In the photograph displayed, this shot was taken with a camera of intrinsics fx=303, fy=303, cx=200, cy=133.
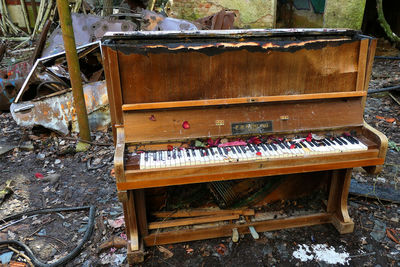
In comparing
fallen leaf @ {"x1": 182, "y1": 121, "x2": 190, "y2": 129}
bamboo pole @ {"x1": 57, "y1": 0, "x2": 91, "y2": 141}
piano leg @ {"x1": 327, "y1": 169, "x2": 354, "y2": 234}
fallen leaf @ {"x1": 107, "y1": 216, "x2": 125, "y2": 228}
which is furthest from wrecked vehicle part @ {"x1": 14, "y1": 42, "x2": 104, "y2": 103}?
piano leg @ {"x1": 327, "y1": 169, "x2": 354, "y2": 234}

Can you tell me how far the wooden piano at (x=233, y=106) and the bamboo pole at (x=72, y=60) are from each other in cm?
203

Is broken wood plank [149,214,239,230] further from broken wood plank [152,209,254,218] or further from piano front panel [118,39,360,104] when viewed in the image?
piano front panel [118,39,360,104]

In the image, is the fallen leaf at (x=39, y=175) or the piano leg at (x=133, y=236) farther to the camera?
the fallen leaf at (x=39, y=175)

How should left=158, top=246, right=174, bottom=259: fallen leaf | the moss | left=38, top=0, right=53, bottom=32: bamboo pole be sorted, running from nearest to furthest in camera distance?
left=158, top=246, right=174, bottom=259: fallen leaf → the moss → left=38, top=0, right=53, bottom=32: bamboo pole

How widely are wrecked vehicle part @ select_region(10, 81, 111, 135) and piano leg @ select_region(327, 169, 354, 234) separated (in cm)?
372

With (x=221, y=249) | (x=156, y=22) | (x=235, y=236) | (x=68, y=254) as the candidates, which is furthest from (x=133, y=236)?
(x=156, y=22)

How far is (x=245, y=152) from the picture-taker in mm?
2270

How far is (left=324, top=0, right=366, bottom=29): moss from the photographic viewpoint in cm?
743

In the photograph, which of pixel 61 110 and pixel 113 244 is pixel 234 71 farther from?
pixel 61 110

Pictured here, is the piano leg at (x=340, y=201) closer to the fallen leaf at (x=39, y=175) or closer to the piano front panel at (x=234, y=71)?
the piano front panel at (x=234, y=71)

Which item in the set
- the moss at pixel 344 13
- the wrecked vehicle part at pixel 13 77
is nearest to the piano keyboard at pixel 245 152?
the wrecked vehicle part at pixel 13 77

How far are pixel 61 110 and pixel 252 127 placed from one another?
3636 millimetres

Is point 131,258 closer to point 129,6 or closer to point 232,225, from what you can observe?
point 232,225

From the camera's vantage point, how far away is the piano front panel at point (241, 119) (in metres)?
2.29
